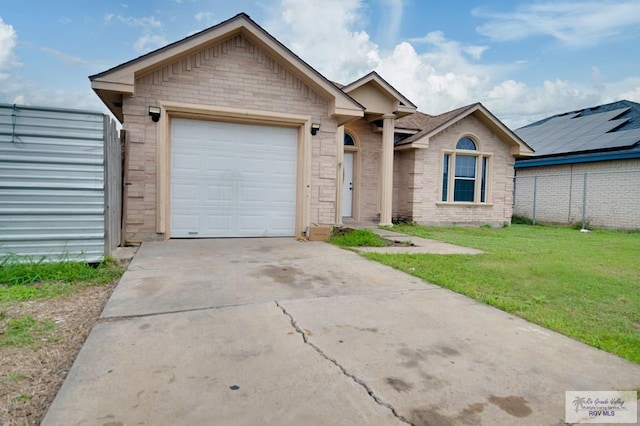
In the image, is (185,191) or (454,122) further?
(454,122)

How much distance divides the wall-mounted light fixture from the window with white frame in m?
9.82

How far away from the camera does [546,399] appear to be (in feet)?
7.02

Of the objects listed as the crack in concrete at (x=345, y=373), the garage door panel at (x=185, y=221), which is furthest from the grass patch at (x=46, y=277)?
the crack in concrete at (x=345, y=373)

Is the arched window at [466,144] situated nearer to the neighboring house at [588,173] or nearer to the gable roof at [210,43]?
the neighboring house at [588,173]

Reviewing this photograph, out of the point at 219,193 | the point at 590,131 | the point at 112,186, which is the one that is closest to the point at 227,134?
the point at 219,193

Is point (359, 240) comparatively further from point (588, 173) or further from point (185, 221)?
point (588, 173)

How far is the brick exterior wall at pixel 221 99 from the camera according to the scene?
741 centimetres

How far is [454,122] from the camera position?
13.1 m

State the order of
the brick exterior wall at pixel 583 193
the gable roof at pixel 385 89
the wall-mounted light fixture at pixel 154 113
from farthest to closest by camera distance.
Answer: the brick exterior wall at pixel 583 193
the gable roof at pixel 385 89
the wall-mounted light fixture at pixel 154 113

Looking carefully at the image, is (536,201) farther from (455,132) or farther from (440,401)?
(440,401)

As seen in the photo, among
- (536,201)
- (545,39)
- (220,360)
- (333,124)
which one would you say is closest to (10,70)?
(333,124)

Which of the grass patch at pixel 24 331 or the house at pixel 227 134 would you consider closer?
the grass patch at pixel 24 331

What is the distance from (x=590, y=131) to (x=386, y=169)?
12.1 m

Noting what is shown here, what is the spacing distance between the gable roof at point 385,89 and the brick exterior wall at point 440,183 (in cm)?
196
